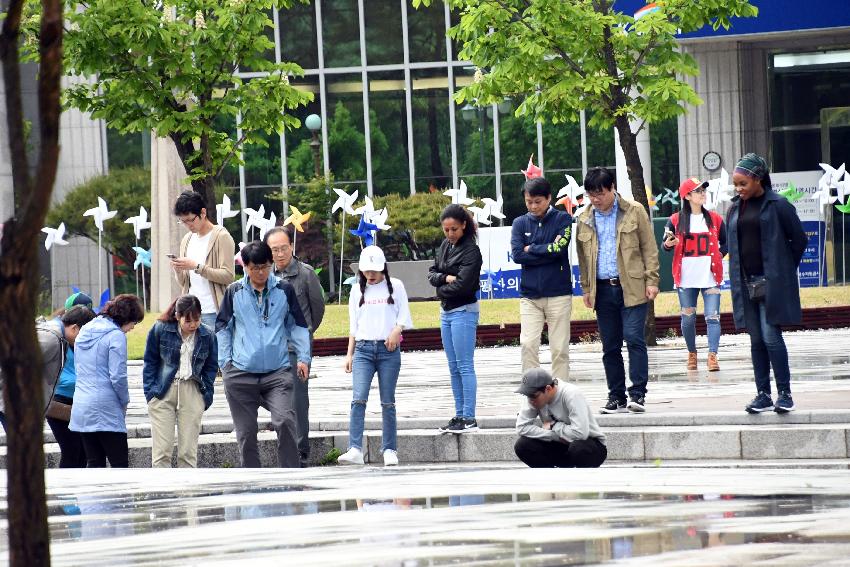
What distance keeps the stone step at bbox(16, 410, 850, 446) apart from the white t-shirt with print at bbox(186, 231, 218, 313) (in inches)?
36.9

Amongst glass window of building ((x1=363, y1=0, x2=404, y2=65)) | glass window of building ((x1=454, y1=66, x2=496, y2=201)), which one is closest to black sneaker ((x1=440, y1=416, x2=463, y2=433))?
glass window of building ((x1=454, y1=66, x2=496, y2=201))

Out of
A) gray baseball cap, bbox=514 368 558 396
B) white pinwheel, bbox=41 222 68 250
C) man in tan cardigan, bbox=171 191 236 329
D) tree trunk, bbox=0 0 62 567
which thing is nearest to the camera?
tree trunk, bbox=0 0 62 567

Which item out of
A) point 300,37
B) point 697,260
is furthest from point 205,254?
point 300,37

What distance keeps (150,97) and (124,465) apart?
276 inches

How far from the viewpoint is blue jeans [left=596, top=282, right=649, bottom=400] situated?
37.9ft

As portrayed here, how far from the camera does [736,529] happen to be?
6098 millimetres

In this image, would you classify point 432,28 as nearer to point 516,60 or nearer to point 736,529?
point 516,60

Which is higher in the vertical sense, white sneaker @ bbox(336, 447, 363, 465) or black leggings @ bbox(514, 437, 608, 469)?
black leggings @ bbox(514, 437, 608, 469)

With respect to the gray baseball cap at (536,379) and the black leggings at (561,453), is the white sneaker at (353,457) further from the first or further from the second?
the gray baseball cap at (536,379)

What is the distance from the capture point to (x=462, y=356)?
11.4 meters

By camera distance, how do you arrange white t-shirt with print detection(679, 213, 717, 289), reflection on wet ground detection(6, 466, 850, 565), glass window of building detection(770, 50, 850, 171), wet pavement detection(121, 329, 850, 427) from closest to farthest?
reflection on wet ground detection(6, 466, 850, 565)
wet pavement detection(121, 329, 850, 427)
white t-shirt with print detection(679, 213, 717, 289)
glass window of building detection(770, 50, 850, 171)

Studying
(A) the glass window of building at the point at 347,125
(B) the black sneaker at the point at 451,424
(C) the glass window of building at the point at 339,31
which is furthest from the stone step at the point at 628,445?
(C) the glass window of building at the point at 339,31


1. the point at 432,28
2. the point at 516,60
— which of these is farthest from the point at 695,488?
the point at 432,28

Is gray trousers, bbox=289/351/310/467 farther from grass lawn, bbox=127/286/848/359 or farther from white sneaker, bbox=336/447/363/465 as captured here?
grass lawn, bbox=127/286/848/359
